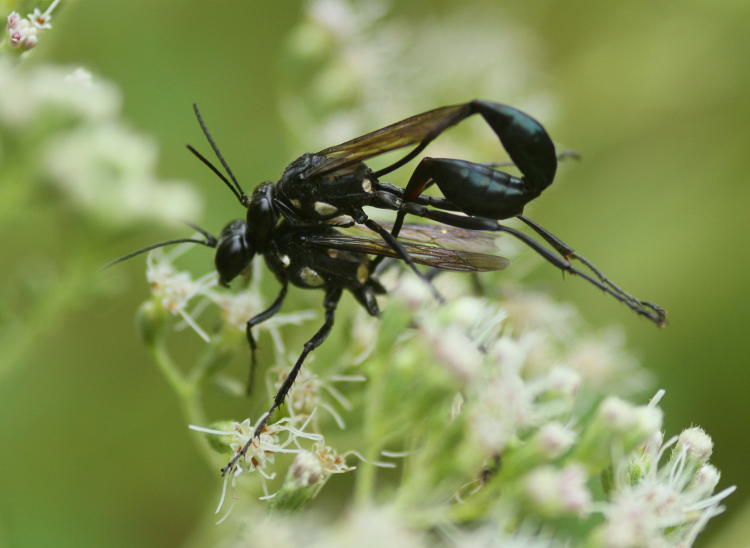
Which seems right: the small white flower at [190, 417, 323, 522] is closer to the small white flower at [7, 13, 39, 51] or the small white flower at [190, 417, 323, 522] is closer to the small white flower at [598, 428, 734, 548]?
the small white flower at [598, 428, 734, 548]

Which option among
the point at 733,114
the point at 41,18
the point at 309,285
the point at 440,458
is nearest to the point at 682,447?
the point at 440,458

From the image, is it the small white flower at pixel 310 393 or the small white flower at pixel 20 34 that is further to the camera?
the small white flower at pixel 310 393

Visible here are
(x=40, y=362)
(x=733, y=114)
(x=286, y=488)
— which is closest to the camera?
(x=286, y=488)

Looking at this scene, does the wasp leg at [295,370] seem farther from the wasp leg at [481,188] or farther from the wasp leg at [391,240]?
the wasp leg at [481,188]

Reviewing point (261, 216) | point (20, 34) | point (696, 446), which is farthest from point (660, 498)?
point (20, 34)

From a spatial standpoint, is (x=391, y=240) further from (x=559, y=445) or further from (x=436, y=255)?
(x=559, y=445)

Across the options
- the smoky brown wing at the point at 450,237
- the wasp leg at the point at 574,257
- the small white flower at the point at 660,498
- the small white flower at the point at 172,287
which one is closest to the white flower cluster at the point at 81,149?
the small white flower at the point at 172,287

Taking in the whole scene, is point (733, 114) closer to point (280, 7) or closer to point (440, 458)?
point (280, 7)
